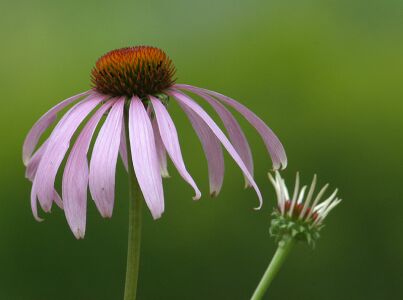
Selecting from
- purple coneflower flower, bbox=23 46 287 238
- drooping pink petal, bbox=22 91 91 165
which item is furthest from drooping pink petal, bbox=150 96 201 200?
drooping pink petal, bbox=22 91 91 165

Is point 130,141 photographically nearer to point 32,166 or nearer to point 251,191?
point 32,166

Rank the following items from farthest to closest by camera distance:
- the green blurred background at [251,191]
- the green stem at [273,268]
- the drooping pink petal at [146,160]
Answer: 1. the green blurred background at [251,191]
2. the green stem at [273,268]
3. the drooping pink petal at [146,160]

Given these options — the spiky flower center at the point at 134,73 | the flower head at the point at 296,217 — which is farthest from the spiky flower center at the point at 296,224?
the spiky flower center at the point at 134,73

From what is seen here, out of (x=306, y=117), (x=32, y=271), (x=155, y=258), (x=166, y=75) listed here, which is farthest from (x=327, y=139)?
(x=166, y=75)

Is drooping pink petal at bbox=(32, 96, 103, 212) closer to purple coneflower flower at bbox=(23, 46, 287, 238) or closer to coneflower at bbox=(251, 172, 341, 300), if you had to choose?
purple coneflower flower at bbox=(23, 46, 287, 238)

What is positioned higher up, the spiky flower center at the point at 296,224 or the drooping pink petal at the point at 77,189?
the drooping pink petal at the point at 77,189

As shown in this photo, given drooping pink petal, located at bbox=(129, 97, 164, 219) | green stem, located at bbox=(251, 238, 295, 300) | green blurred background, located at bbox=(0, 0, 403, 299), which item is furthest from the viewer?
green blurred background, located at bbox=(0, 0, 403, 299)

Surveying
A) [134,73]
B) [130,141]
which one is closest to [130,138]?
[130,141]

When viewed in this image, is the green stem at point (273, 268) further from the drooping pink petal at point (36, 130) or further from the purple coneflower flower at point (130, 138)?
the drooping pink petal at point (36, 130)

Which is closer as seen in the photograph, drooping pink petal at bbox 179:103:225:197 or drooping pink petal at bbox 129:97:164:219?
drooping pink petal at bbox 129:97:164:219
